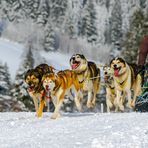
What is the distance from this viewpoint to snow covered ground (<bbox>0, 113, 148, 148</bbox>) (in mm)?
6651

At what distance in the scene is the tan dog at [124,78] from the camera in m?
11.2

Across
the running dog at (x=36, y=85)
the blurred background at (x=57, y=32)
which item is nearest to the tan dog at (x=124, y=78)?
the running dog at (x=36, y=85)

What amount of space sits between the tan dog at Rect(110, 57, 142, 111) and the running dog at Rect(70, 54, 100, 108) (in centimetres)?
80

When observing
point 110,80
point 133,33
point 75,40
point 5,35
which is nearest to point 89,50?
point 75,40

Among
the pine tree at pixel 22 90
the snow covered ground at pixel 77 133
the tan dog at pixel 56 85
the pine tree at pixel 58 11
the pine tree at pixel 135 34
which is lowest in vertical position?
the snow covered ground at pixel 77 133

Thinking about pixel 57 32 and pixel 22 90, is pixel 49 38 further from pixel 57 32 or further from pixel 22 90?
pixel 22 90

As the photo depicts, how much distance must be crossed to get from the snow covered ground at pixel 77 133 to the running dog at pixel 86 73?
2201mm

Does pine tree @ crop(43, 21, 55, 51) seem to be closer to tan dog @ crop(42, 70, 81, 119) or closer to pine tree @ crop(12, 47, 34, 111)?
pine tree @ crop(12, 47, 34, 111)

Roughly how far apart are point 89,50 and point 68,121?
11354 centimetres

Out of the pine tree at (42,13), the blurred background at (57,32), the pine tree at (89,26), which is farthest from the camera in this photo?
the pine tree at (89,26)

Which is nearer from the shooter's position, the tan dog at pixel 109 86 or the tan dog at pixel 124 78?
the tan dog at pixel 124 78

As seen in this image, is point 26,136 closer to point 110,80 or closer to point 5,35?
point 110,80

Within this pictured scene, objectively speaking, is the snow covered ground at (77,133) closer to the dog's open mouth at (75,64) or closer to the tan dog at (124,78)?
the tan dog at (124,78)

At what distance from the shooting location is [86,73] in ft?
40.3
